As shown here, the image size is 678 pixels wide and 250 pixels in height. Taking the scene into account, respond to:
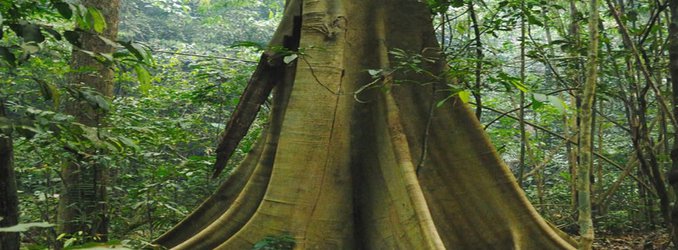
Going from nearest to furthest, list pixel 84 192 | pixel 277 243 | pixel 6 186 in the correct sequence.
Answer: pixel 6 186 → pixel 277 243 → pixel 84 192

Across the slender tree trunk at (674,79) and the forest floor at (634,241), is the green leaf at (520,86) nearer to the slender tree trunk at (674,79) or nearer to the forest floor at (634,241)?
the slender tree trunk at (674,79)

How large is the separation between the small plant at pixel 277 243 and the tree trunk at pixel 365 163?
5cm

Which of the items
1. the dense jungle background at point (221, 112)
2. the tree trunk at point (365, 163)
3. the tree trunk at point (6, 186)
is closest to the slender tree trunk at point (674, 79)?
the dense jungle background at point (221, 112)

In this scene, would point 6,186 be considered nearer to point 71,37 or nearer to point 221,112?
point 71,37

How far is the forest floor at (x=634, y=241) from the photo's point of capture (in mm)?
5461

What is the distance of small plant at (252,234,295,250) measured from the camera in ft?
11.2

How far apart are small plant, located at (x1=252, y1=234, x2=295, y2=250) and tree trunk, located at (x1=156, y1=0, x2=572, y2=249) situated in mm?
47

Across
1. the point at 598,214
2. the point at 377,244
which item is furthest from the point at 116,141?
the point at 598,214

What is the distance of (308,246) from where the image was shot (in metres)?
3.57

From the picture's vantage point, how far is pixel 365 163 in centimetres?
391

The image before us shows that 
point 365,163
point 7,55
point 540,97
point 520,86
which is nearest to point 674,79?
point 520,86

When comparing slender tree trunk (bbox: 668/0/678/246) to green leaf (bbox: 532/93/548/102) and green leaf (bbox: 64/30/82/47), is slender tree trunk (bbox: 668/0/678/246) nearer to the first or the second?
green leaf (bbox: 532/93/548/102)

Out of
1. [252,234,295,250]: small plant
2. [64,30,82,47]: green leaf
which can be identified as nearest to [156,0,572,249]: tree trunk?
[252,234,295,250]: small plant

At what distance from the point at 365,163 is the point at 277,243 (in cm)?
82
